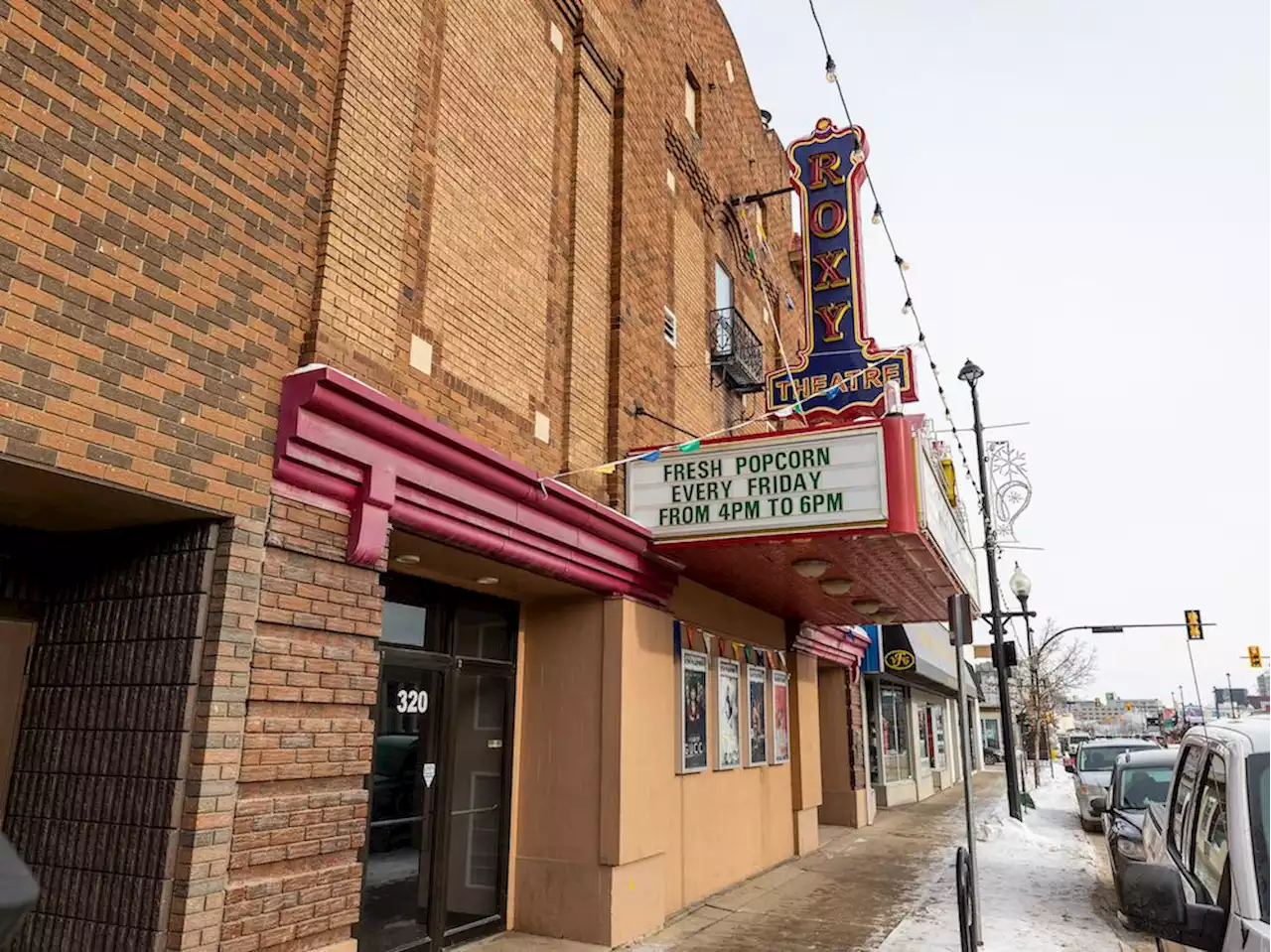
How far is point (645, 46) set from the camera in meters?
11.8

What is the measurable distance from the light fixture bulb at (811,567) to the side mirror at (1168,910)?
6.38 meters

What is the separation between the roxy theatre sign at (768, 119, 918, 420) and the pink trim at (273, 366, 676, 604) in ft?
15.8

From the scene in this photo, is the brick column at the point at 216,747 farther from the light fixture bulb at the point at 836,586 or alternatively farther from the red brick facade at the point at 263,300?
the light fixture bulb at the point at 836,586

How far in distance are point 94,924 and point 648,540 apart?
574 centimetres

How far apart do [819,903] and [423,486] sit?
24.9 feet

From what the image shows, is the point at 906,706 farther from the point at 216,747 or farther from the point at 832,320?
the point at 216,747

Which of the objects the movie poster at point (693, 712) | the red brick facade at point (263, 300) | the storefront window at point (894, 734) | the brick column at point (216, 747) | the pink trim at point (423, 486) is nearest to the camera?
the red brick facade at point (263, 300)

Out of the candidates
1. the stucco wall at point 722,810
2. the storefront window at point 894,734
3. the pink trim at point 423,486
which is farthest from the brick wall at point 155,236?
the storefront window at point 894,734

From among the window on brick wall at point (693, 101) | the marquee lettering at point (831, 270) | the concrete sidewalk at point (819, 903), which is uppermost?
the window on brick wall at point (693, 101)

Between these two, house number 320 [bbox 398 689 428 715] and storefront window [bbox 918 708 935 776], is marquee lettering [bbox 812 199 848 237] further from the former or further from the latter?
storefront window [bbox 918 708 935 776]

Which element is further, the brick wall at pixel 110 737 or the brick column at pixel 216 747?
Answer: the brick wall at pixel 110 737

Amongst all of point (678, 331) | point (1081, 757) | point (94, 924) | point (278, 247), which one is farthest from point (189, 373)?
point (1081, 757)

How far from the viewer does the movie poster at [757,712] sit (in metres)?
12.9

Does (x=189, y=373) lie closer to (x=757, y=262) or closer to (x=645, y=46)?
(x=645, y=46)
